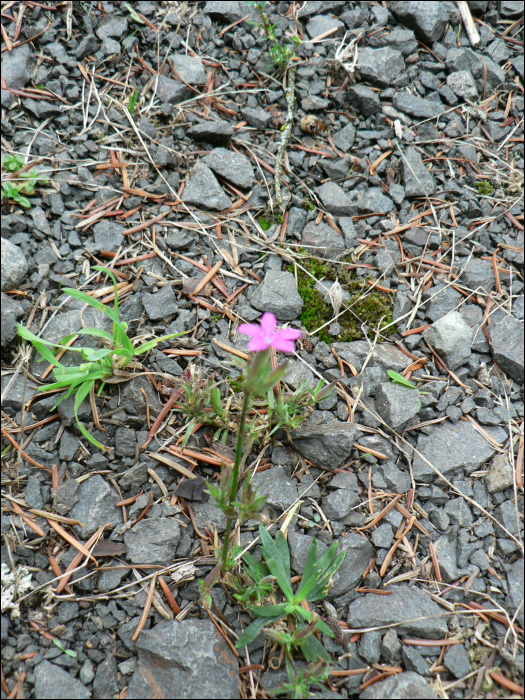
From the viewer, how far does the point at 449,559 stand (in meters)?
2.17

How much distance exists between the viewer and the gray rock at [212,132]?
300 cm

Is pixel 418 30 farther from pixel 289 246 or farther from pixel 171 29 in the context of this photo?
pixel 289 246

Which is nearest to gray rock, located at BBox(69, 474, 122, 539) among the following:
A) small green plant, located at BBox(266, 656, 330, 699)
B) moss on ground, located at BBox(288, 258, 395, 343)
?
small green plant, located at BBox(266, 656, 330, 699)

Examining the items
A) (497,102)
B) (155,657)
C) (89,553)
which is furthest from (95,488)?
(497,102)

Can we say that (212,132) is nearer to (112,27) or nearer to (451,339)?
(112,27)

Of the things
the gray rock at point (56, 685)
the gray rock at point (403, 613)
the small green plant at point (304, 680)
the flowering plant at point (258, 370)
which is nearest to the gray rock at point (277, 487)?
the flowering plant at point (258, 370)

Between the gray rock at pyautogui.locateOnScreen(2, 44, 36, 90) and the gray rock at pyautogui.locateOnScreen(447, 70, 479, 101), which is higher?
the gray rock at pyautogui.locateOnScreen(2, 44, 36, 90)

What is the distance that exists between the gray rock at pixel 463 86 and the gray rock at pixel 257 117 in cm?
135

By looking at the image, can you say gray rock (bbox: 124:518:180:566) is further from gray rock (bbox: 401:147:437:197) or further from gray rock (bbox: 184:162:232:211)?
gray rock (bbox: 401:147:437:197)

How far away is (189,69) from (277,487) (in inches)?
107

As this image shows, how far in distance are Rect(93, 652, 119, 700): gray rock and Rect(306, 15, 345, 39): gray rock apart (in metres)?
3.85

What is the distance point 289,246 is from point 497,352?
→ 1.29 meters

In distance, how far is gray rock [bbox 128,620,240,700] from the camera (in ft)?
6.04

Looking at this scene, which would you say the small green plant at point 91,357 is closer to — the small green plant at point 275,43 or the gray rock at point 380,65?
the small green plant at point 275,43
